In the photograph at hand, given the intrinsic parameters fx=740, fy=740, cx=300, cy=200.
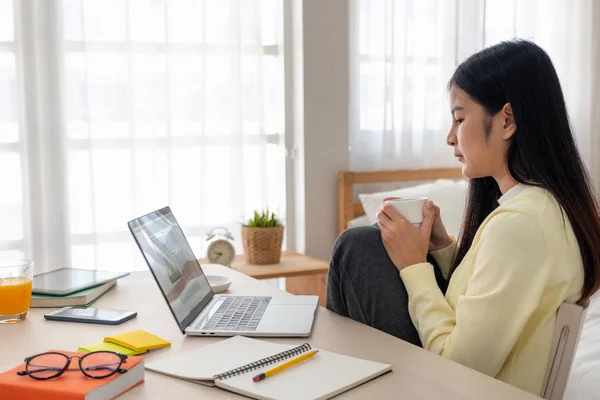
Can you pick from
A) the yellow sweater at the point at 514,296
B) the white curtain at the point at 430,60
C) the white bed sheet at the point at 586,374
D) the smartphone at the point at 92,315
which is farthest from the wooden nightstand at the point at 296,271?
the yellow sweater at the point at 514,296

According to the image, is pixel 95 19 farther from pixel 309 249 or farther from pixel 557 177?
pixel 557 177

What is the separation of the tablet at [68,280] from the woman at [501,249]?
549 millimetres

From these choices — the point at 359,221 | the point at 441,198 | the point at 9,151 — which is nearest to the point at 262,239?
the point at 359,221

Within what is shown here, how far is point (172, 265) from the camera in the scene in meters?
1.43

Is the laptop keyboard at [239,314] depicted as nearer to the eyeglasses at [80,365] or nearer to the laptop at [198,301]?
the laptop at [198,301]

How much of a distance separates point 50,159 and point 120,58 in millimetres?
480

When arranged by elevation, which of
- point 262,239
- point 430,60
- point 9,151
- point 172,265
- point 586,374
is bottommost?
point 586,374

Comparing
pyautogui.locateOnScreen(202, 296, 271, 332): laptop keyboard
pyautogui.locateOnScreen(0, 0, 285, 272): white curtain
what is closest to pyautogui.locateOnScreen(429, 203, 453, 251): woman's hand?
pyautogui.locateOnScreen(202, 296, 271, 332): laptop keyboard

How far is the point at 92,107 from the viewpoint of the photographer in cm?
289

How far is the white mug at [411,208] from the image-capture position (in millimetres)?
1509

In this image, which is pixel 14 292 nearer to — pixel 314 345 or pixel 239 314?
pixel 239 314

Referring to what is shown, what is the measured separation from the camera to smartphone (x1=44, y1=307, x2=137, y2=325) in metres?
1.40

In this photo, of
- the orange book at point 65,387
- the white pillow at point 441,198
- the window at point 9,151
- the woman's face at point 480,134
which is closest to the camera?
the orange book at point 65,387

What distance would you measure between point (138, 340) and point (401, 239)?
53 cm
